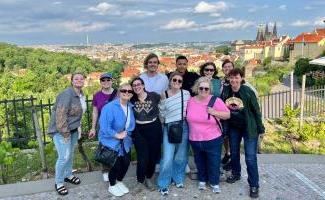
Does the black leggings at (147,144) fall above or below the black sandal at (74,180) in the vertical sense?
above

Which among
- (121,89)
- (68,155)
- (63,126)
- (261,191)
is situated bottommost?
(261,191)

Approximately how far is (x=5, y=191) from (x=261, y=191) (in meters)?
3.53

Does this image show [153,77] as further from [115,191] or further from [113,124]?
[115,191]

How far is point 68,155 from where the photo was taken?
5020mm

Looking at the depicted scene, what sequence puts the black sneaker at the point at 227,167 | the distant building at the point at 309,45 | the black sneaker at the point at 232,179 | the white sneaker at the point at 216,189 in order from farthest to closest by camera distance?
the distant building at the point at 309,45
the black sneaker at the point at 227,167
the black sneaker at the point at 232,179
the white sneaker at the point at 216,189

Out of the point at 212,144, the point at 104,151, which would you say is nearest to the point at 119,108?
the point at 104,151

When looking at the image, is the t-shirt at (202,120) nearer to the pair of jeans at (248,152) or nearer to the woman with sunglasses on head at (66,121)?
the pair of jeans at (248,152)

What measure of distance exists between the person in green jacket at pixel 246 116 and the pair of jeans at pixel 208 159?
0.34 metres

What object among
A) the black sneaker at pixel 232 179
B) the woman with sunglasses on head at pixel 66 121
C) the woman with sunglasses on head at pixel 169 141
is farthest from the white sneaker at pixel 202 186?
the woman with sunglasses on head at pixel 66 121

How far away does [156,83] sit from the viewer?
5.22 m

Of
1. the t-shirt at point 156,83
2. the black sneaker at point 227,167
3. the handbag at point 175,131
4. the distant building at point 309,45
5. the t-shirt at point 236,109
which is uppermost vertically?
the distant building at point 309,45

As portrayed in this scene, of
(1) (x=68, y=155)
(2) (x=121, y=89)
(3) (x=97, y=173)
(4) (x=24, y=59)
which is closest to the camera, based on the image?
(2) (x=121, y=89)

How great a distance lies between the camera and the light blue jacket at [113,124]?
4.72 m

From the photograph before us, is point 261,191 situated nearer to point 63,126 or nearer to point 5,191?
point 63,126
